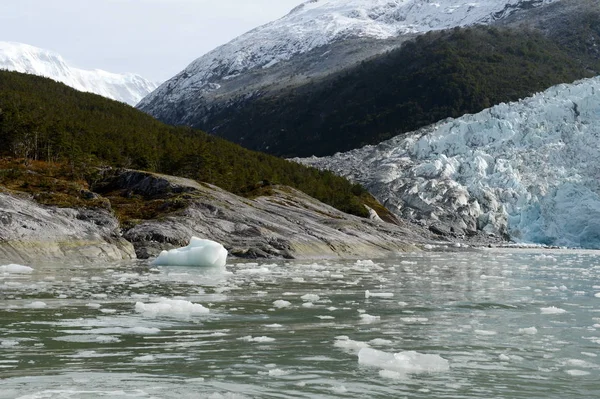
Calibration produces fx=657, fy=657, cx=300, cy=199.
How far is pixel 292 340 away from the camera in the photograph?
45.4 ft

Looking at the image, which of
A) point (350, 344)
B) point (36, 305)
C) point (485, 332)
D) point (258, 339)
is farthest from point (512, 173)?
point (258, 339)

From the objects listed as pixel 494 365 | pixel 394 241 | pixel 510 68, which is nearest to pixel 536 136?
pixel 394 241

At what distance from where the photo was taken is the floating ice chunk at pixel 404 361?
1129 centimetres

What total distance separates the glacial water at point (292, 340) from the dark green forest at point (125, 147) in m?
46.1

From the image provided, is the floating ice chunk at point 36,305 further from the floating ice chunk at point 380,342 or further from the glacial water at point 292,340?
the floating ice chunk at point 380,342

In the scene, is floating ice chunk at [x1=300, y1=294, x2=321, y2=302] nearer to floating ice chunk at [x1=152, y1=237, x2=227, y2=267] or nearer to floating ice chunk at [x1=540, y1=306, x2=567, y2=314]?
floating ice chunk at [x1=540, y1=306, x2=567, y2=314]

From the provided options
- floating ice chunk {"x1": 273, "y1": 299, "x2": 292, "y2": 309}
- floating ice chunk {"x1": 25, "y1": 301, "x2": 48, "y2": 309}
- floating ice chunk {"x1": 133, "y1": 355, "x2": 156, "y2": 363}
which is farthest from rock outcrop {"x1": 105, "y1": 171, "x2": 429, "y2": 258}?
floating ice chunk {"x1": 133, "y1": 355, "x2": 156, "y2": 363}

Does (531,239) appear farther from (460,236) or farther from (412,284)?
(412,284)

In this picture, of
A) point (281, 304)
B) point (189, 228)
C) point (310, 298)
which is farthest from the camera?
point (189, 228)

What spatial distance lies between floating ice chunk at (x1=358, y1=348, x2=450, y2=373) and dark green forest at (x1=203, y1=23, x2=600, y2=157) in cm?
14145

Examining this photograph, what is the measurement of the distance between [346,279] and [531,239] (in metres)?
68.9

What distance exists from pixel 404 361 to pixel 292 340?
3022 millimetres

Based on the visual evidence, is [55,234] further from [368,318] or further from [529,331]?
[529,331]

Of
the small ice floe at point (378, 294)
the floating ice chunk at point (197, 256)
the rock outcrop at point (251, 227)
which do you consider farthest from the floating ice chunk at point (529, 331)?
the rock outcrop at point (251, 227)
